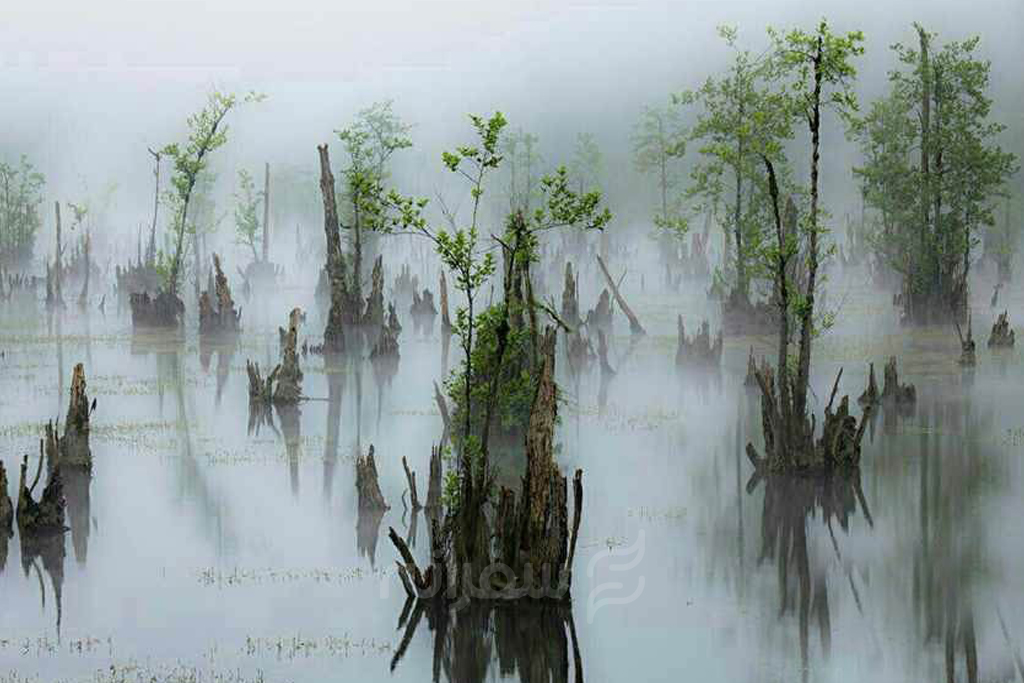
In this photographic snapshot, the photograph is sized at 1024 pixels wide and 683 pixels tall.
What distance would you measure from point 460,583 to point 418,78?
115 meters

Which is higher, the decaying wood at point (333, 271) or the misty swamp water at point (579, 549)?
the decaying wood at point (333, 271)

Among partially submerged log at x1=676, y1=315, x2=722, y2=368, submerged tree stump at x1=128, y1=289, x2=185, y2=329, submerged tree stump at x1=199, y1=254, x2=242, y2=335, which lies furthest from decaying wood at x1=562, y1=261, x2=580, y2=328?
submerged tree stump at x1=128, y1=289, x2=185, y2=329

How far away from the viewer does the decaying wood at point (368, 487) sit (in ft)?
52.9

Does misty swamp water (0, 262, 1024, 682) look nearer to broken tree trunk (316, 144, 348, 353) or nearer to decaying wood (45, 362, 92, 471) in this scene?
decaying wood (45, 362, 92, 471)

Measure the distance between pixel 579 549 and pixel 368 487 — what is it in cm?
256

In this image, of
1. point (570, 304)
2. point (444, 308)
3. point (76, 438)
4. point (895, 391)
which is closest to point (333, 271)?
point (444, 308)

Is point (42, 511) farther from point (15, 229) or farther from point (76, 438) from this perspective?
point (15, 229)

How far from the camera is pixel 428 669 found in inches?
448

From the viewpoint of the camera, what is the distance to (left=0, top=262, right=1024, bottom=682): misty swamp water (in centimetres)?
1166

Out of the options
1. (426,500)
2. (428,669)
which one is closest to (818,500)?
(426,500)

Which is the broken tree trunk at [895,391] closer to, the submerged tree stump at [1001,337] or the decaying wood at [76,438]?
the submerged tree stump at [1001,337]

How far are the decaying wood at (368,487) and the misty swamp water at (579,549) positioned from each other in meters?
0.24

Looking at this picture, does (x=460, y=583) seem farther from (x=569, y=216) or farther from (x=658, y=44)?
(x=658, y=44)

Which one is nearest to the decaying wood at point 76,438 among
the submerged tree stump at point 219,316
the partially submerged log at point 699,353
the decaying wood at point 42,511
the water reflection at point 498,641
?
the decaying wood at point 42,511
